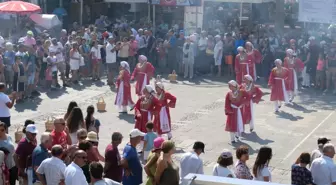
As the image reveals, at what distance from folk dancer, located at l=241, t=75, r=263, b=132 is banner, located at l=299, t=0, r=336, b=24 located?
10.3 meters

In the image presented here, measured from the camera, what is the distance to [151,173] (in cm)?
1027

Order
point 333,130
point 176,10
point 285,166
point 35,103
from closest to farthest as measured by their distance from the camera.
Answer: point 285,166 → point 333,130 → point 35,103 → point 176,10

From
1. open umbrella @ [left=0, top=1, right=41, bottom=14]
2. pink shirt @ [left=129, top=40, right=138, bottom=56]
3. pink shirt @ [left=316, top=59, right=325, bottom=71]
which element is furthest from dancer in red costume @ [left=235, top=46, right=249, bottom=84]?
open umbrella @ [left=0, top=1, right=41, bottom=14]

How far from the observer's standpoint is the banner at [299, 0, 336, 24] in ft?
86.6

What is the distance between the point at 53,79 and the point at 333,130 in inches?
351

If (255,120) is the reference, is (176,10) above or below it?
above

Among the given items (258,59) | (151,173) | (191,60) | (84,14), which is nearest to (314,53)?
(258,59)

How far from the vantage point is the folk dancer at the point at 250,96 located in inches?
669

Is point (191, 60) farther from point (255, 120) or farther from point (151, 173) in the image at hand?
point (151, 173)

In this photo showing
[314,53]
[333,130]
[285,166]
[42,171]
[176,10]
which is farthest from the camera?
[176,10]

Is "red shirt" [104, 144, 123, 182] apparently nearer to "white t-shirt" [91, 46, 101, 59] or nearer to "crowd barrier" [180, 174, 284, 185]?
"crowd barrier" [180, 174, 284, 185]

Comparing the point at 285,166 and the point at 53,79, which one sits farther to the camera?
the point at 53,79

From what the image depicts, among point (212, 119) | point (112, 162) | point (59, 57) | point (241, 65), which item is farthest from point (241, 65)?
point (112, 162)

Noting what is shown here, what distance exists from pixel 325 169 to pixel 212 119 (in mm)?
8871
